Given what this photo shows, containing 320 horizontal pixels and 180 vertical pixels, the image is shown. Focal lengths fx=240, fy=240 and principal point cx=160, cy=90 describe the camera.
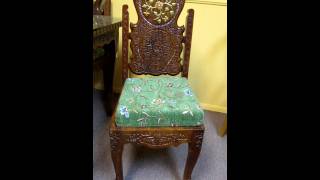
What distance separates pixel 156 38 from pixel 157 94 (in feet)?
1.27

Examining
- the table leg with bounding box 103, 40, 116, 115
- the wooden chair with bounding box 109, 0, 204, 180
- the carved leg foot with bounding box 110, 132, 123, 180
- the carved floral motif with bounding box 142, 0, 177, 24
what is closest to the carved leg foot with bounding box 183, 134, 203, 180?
the wooden chair with bounding box 109, 0, 204, 180

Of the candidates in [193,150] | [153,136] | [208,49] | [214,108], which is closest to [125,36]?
[153,136]

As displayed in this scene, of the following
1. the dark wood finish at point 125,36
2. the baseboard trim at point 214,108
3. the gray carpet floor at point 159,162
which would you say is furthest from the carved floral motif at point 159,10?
the baseboard trim at point 214,108

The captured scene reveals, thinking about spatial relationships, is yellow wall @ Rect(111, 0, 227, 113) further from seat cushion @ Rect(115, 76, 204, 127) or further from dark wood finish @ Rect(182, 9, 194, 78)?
seat cushion @ Rect(115, 76, 204, 127)

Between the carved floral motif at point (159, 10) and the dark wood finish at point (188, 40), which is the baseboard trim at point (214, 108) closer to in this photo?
the dark wood finish at point (188, 40)

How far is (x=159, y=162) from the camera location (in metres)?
1.45

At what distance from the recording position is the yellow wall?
1.91m

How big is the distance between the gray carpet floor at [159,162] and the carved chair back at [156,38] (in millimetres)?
493

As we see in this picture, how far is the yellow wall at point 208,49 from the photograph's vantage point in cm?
191

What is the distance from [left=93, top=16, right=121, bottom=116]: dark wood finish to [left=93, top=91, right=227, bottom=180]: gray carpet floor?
1.06 feet

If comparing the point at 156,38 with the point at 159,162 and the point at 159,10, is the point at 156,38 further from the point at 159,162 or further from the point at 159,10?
the point at 159,162

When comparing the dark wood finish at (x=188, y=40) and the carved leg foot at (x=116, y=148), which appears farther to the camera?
the dark wood finish at (x=188, y=40)

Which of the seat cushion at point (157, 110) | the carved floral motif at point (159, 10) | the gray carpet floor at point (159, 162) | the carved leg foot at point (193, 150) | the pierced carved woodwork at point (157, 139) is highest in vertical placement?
the carved floral motif at point (159, 10)
